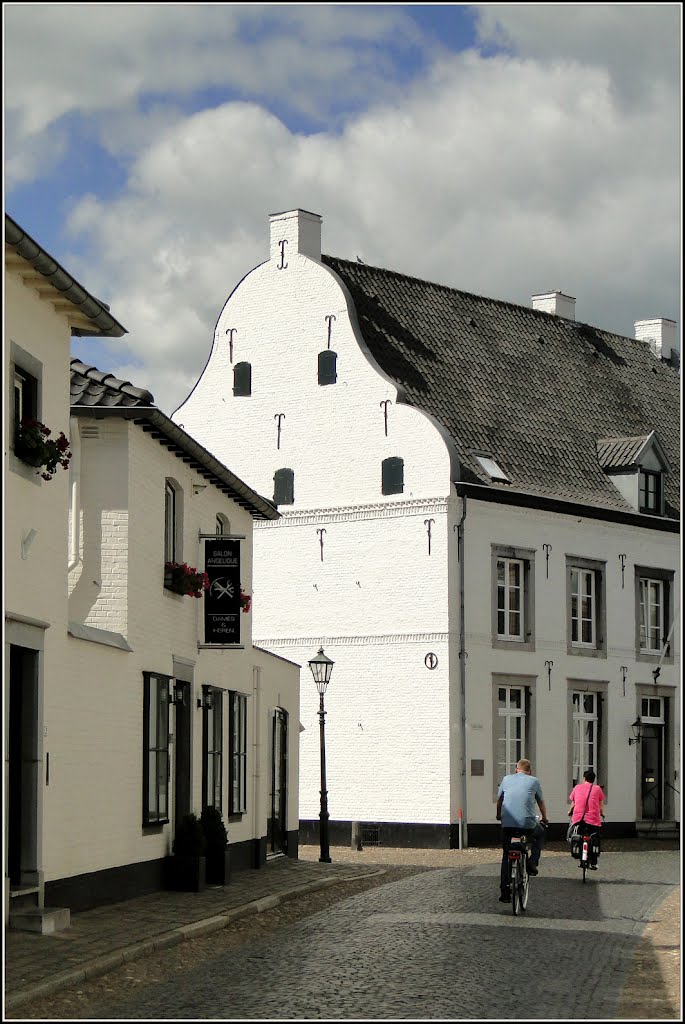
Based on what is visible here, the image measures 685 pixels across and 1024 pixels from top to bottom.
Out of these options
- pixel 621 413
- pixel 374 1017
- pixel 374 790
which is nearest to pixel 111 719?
pixel 374 1017

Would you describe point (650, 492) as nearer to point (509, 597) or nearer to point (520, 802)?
point (509, 597)

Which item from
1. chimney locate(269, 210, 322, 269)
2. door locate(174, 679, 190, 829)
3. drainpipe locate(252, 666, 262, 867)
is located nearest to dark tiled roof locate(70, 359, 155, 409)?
door locate(174, 679, 190, 829)

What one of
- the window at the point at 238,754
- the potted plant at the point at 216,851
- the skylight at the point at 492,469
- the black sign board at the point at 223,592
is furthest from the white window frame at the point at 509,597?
the potted plant at the point at 216,851

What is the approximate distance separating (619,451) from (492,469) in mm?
5143

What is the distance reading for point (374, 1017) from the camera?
11.3m

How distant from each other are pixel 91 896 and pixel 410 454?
18561 millimetres

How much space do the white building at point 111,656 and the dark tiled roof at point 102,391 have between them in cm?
2

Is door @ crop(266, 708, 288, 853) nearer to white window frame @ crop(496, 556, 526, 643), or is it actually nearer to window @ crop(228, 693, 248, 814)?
window @ crop(228, 693, 248, 814)

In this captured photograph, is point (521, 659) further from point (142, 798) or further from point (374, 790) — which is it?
point (142, 798)

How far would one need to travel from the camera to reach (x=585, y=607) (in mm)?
38594

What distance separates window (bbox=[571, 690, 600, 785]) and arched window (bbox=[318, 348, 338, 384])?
8.37m

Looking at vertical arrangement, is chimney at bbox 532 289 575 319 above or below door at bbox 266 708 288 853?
above

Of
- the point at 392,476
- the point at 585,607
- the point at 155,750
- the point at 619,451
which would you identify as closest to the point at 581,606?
the point at 585,607

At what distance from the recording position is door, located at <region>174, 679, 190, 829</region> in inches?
884
